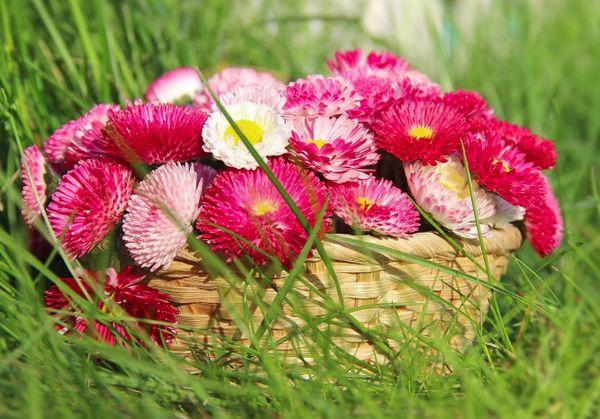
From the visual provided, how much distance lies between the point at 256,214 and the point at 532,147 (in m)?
0.48

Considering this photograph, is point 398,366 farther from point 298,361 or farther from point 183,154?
point 183,154

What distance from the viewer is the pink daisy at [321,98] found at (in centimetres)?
99

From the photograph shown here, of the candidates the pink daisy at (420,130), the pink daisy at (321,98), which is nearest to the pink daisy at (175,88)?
the pink daisy at (321,98)

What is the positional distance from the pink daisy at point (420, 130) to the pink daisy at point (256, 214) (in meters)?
0.14

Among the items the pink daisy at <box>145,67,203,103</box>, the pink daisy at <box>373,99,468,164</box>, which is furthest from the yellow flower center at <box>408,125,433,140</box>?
the pink daisy at <box>145,67,203,103</box>

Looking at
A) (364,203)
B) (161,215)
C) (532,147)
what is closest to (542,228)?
(532,147)

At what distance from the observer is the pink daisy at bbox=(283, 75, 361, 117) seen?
986 mm

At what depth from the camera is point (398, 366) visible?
867 millimetres

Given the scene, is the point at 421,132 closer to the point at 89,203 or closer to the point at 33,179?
the point at 89,203

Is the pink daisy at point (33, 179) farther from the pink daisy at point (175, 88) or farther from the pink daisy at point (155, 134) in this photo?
the pink daisy at point (175, 88)

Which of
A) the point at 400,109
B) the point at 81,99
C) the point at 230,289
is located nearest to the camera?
the point at 230,289

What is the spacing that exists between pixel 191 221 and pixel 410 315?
0.32m

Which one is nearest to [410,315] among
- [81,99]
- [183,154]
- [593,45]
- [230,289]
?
[230,289]

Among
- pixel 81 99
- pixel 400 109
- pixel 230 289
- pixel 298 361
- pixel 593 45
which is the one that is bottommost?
pixel 298 361
